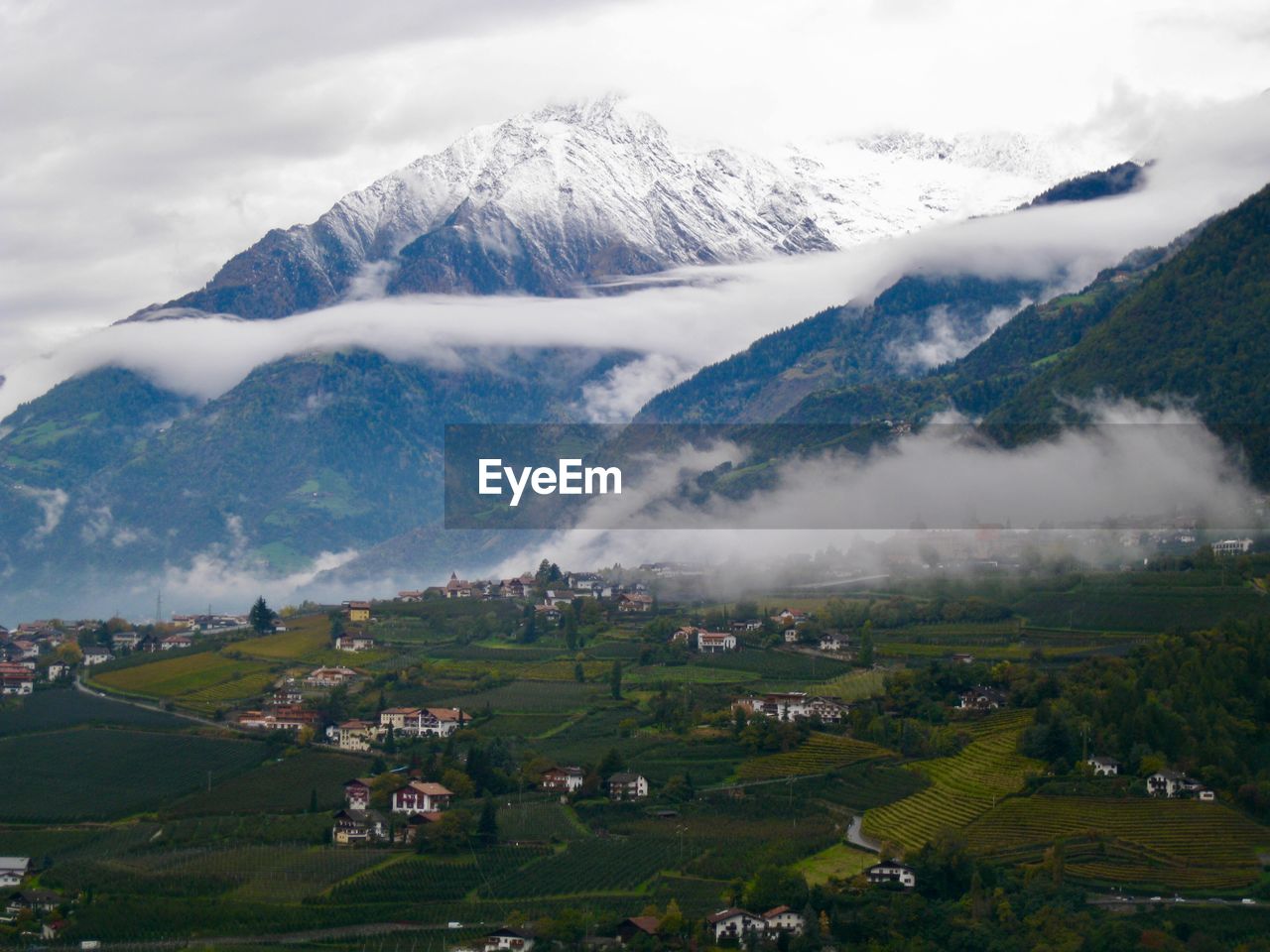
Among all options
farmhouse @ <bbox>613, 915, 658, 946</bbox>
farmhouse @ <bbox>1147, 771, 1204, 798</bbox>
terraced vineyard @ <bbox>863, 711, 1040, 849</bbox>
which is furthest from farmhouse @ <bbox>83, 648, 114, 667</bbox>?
farmhouse @ <bbox>1147, 771, 1204, 798</bbox>

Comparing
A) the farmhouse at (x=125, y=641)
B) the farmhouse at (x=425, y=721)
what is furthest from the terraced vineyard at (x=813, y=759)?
the farmhouse at (x=125, y=641)

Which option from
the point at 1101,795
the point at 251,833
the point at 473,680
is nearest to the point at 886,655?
the point at 473,680

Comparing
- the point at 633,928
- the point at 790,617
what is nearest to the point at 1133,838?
the point at 633,928

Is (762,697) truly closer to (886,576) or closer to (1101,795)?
(1101,795)

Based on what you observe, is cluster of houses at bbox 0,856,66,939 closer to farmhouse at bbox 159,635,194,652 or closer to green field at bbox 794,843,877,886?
green field at bbox 794,843,877,886

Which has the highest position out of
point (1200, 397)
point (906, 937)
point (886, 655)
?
point (1200, 397)

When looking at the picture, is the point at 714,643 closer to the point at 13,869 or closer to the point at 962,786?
the point at 962,786

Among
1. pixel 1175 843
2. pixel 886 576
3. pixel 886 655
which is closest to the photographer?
pixel 1175 843
